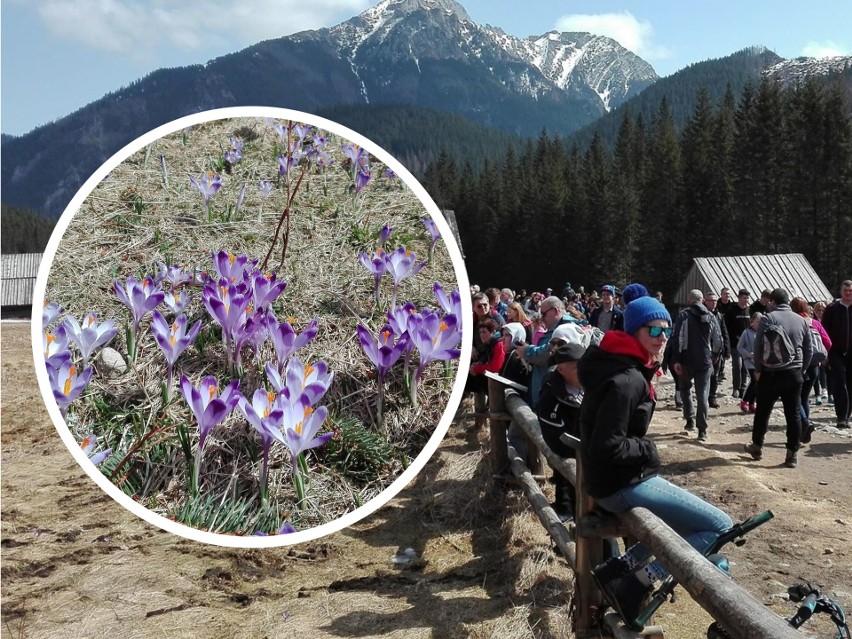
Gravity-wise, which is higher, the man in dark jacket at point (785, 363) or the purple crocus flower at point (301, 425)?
the purple crocus flower at point (301, 425)

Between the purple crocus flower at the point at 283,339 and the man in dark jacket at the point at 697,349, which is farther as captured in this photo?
the man in dark jacket at the point at 697,349

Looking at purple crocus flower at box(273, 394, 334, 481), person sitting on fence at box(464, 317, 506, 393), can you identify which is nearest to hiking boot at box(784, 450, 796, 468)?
person sitting on fence at box(464, 317, 506, 393)

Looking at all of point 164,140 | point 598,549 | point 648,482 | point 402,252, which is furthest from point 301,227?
point 598,549

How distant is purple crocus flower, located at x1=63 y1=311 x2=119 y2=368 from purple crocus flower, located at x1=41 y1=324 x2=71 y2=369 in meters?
0.02

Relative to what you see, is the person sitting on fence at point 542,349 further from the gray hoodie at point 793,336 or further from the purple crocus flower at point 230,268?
the purple crocus flower at point 230,268

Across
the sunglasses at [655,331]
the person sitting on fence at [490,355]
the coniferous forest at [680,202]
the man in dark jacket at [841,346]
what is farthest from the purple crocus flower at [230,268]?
the coniferous forest at [680,202]

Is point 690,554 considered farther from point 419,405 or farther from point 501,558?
point 501,558

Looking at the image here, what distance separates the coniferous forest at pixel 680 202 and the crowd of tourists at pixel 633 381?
117 ft

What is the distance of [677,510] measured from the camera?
3221 millimetres

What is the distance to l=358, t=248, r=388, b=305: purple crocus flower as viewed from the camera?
166cm

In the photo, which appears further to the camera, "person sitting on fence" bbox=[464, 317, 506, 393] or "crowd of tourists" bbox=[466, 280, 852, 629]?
"person sitting on fence" bbox=[464, 317, 506, 393]

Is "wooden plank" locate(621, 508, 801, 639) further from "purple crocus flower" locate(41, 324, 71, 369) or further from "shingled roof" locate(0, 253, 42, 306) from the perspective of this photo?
"shingled roof" locate(0, 253, 42, 306)

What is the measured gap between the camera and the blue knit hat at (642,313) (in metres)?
3.15

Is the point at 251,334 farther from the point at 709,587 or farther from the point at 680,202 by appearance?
the point at 680,202
